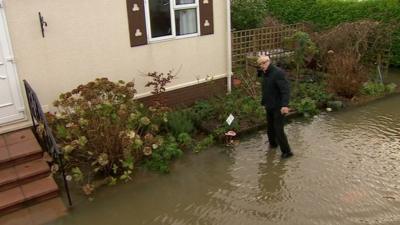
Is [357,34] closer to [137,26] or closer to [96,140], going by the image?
[137,26]

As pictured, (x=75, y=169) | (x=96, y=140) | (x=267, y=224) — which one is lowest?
(x=267, y=224)

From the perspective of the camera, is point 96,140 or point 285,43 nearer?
point 96,140

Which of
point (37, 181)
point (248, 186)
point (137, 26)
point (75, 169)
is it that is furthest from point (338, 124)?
point (37, 181)

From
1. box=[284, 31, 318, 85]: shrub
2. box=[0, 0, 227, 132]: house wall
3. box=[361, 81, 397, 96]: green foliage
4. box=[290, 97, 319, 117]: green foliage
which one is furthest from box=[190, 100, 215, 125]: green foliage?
box=[361, 81, 397, 96]: green foliage

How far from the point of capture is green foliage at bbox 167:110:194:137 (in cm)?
738

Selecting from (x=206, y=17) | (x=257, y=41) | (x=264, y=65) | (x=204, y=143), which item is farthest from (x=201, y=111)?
(x=257, y=41)

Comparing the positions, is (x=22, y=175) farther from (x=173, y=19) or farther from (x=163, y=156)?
(x=173, y=19)

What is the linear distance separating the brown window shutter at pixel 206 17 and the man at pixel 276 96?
2181mm

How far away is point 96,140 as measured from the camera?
601 centimetres

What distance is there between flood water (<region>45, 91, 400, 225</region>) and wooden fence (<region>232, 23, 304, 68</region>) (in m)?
3.27

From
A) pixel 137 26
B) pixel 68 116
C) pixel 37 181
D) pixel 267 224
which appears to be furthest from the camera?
pixel 137 26

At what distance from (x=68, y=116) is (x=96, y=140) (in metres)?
0.69

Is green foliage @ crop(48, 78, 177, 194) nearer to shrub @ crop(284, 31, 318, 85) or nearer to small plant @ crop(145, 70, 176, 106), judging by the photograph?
small plant @ crop(145, 70, 176, 106)

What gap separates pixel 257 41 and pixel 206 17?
100 inches
